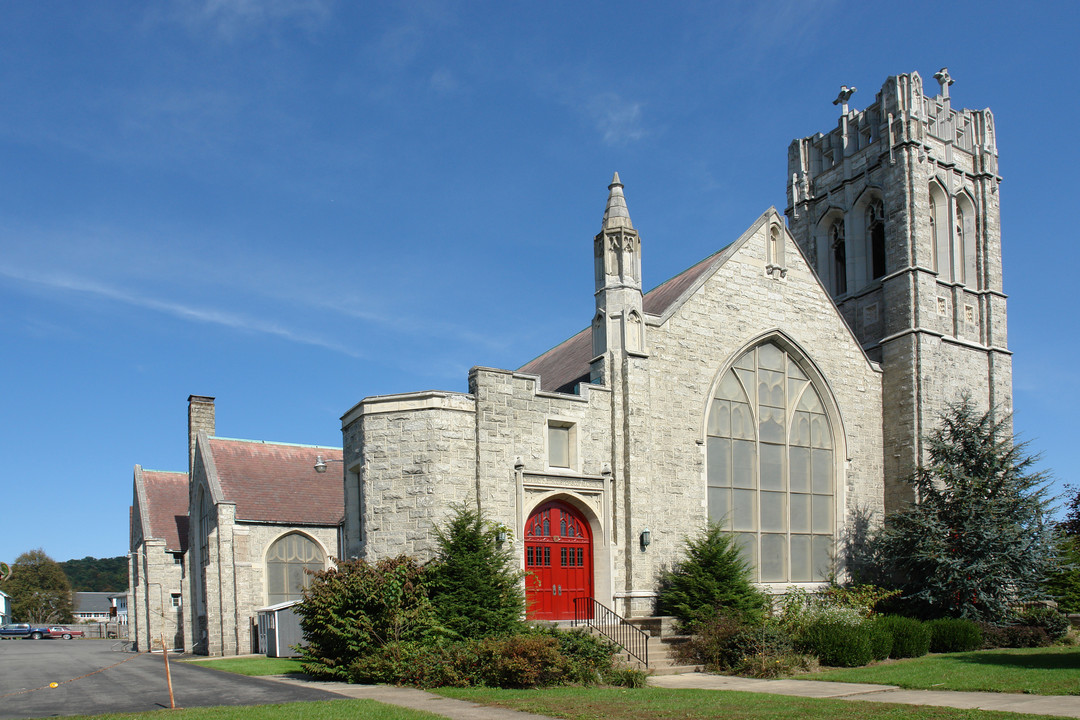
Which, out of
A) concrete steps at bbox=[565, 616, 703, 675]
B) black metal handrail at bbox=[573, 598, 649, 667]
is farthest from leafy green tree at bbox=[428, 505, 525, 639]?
concrete steps at bbox=[565, 616, 703, 675]

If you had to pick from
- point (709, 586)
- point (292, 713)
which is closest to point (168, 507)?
point (709, 586)

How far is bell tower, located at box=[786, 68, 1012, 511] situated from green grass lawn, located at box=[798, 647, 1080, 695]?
679 cm

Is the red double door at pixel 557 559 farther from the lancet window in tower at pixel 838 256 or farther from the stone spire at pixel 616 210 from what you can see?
the lancet window in tower at pixel 838 256

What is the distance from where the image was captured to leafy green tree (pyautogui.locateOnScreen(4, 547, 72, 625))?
95.2 meters

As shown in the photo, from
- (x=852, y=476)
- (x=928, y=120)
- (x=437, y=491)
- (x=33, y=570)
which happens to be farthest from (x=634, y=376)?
(x=33, y=570)

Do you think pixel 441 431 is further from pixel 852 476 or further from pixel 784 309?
pixel 852 476

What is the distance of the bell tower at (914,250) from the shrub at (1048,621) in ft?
13.6

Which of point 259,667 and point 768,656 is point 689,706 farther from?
point 259,667

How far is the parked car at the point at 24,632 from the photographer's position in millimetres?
63162

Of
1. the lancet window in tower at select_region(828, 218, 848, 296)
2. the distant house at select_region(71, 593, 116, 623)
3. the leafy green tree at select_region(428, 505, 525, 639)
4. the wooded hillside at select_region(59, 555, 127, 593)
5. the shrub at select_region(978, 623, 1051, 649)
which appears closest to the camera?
the leafy green tree at select_region(428, 505, 525, 639)

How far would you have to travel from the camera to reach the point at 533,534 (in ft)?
70.1

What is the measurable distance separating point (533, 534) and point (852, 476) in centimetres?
1037

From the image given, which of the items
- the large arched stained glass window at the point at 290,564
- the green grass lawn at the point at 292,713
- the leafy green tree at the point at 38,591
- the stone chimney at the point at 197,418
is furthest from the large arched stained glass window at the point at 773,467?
the leafy green tree at the point at 38,591

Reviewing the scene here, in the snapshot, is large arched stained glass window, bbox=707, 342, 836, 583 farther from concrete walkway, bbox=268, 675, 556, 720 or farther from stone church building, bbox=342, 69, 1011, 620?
concrete walkway, bbox=268, 675, 556, 720
